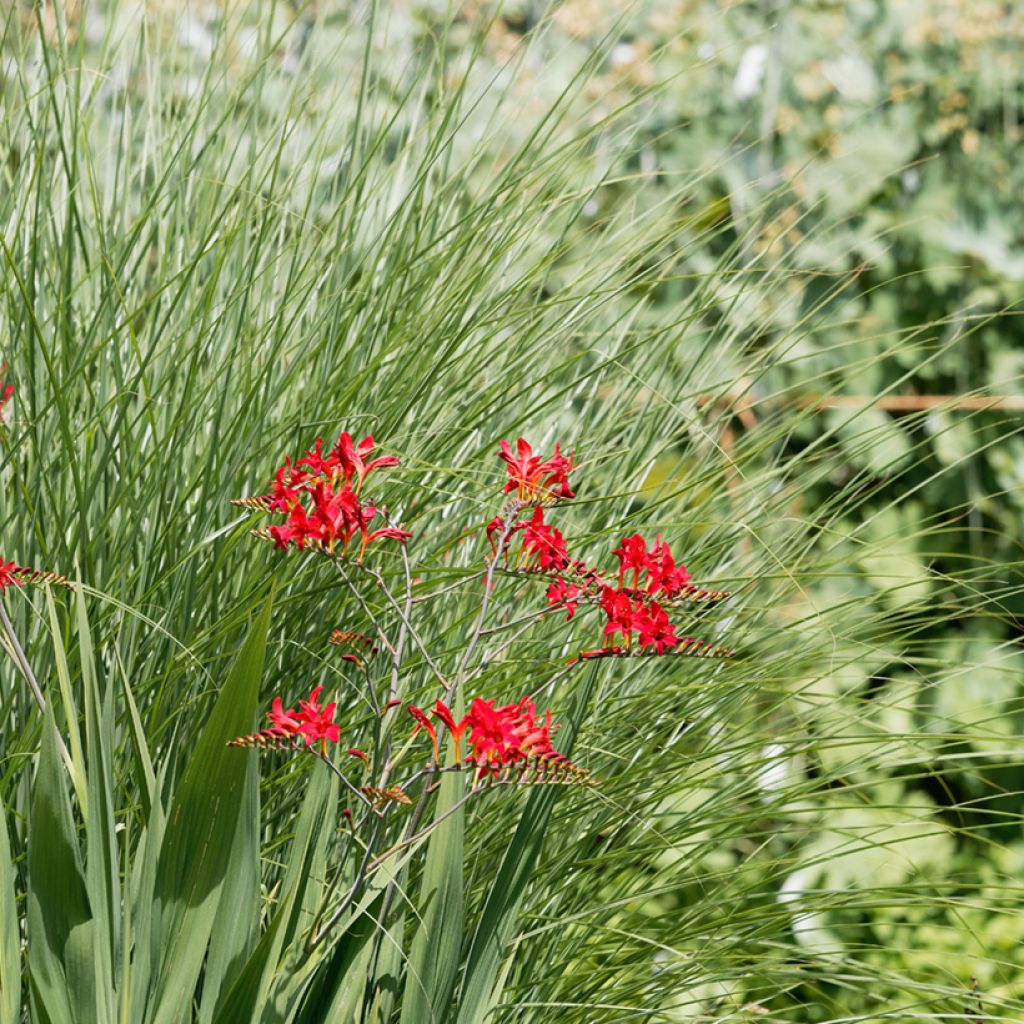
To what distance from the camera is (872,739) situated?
1015 mm

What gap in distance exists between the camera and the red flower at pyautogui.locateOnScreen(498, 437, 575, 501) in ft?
3.25

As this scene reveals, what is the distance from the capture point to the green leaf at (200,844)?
0.88 metres

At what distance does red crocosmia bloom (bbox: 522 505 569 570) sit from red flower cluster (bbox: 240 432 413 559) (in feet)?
0.30

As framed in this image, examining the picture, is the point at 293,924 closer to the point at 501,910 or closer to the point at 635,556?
the point at 501,910

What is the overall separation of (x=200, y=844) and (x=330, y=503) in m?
0.25

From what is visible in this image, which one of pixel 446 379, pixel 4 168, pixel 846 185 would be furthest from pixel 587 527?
pixel 846 185

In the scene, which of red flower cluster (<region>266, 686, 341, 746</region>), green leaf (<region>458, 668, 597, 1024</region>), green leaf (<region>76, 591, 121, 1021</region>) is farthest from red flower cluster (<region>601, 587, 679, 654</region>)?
green leaf (<region>76, 591, 121, 1021</region>)

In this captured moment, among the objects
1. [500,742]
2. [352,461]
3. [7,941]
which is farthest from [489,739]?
[7,941]

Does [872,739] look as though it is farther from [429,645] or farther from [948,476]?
[948,476]

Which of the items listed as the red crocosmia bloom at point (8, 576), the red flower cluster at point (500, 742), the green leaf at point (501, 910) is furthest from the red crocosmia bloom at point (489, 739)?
the red crocosmia bloom at point (8, 576)

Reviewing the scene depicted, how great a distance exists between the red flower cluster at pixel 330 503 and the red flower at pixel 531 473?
0.10 meters

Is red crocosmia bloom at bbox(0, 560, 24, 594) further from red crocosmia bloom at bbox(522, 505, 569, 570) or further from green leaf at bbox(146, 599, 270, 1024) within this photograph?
red crocosmia bloom at bbox(522, 505, 569, 570)

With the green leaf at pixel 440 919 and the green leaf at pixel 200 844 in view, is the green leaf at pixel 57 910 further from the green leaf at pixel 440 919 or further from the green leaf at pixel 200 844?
the green leaf at pixel 440 919

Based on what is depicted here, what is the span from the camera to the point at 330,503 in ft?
2.99
